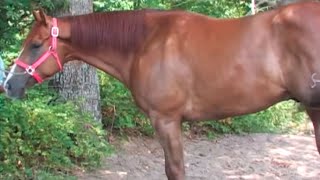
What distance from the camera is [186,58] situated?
452cm

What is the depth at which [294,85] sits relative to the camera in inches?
173

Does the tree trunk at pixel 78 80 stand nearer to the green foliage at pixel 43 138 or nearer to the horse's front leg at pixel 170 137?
the green foliage at pixel 43 138

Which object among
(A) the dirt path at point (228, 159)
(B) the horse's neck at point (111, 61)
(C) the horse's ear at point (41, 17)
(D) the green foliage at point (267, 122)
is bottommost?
(A) the dirt path at point (228, 159)

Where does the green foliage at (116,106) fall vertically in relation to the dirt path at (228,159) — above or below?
above

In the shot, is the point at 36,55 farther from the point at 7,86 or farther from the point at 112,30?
the point at 112,30

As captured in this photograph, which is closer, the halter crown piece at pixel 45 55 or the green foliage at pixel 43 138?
the halter crown piece at pixel 45 55

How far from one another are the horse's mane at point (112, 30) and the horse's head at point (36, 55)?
0.16m

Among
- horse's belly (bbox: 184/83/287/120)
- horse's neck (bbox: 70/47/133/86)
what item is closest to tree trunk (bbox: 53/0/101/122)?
horse's neck (bbox: 70/47/133/86)

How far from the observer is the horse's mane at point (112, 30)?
4621 millimetres

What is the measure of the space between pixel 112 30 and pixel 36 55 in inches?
24.0

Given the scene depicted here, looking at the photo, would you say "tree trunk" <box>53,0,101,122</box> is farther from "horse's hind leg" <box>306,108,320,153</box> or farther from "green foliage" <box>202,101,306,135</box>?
"horse's hind leg" <box>306,108,320,153</box>

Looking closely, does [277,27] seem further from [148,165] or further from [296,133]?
[296,133]

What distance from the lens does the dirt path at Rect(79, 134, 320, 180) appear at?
6562 mm

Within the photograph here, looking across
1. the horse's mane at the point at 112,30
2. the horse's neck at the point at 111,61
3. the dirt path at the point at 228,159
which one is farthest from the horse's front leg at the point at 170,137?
the dirt path at the point at 228,159
